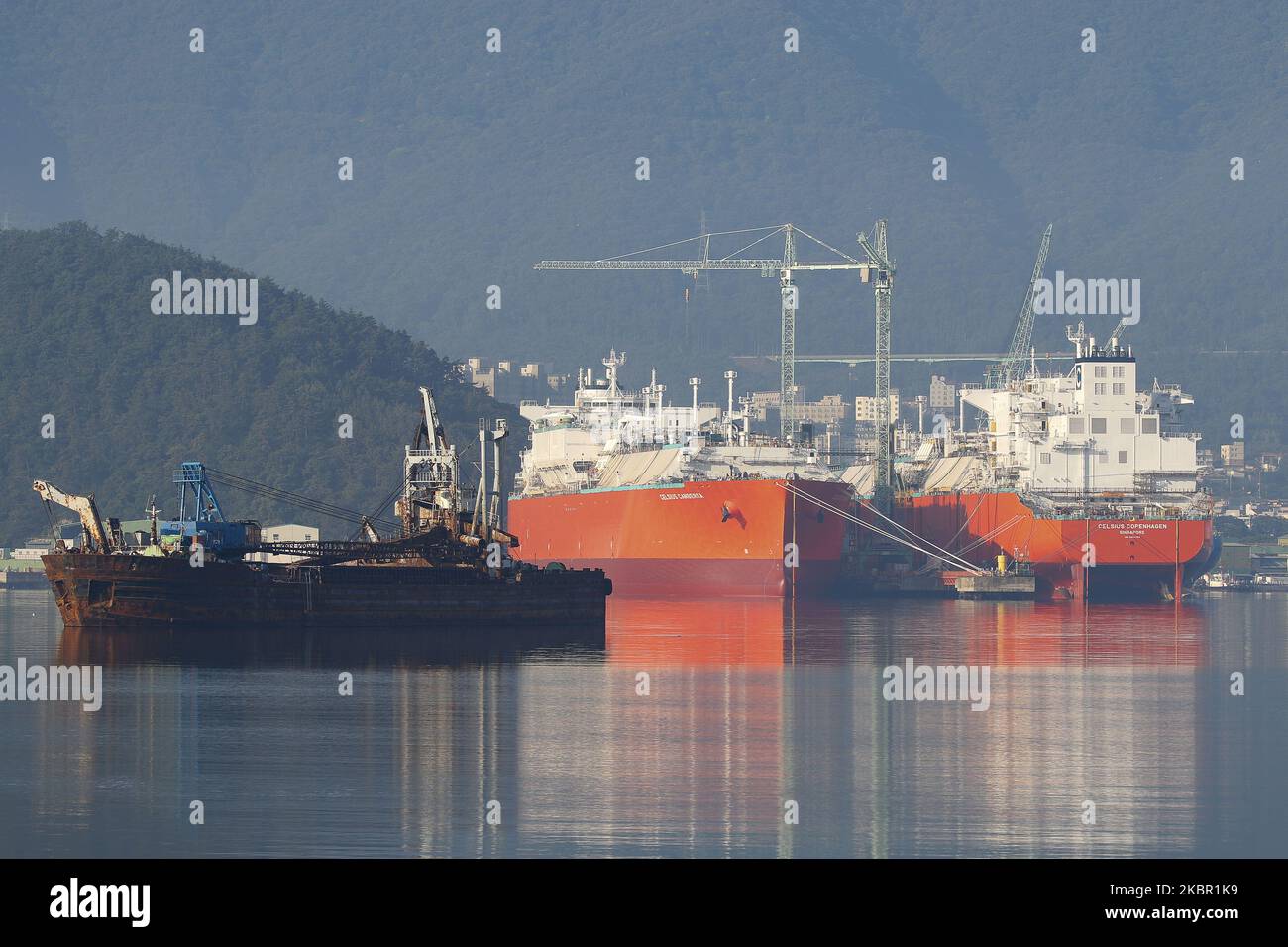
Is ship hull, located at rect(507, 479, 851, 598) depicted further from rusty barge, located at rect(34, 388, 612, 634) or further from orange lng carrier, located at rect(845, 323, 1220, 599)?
rusty barge, located at rect(34, 388, 612, 634)

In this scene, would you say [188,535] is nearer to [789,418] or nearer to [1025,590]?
[1025,590]

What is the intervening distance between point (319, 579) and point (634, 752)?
104ft

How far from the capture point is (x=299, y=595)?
7212cm

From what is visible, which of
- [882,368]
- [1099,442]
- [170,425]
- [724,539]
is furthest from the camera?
[170,425]

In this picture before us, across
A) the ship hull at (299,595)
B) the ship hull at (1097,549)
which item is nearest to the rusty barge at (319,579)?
the ship hull at (299,595)

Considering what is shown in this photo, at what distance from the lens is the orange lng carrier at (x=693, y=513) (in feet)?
336

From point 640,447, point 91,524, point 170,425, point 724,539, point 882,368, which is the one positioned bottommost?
point 724,539

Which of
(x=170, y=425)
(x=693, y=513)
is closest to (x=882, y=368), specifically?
(x=693, y=513)

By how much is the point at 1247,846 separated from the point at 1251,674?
94.2ft

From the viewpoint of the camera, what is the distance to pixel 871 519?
125062 millimetres

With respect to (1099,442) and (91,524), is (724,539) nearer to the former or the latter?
(1099,442)

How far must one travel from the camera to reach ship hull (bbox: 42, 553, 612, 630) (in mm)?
70875

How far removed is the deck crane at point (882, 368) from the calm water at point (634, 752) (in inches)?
2232

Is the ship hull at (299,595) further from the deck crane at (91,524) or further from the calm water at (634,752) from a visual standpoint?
the calm water at (634,752)
